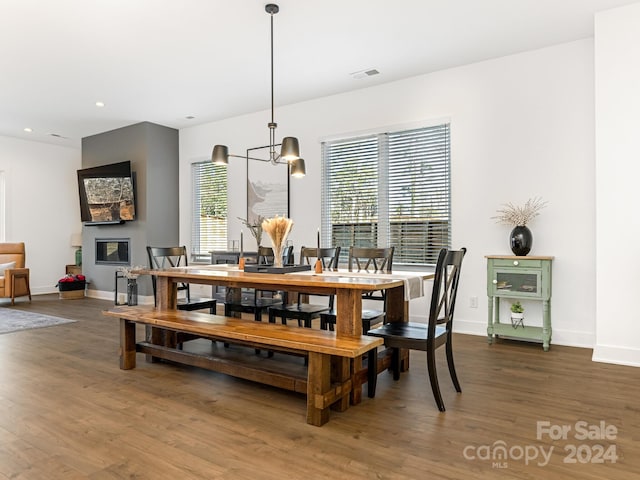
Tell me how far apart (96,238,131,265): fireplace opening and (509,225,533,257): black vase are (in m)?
6.05

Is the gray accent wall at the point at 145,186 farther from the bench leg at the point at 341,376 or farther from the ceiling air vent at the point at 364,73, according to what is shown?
the bench leg at the point at 341,376

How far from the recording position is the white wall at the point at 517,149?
159 inches

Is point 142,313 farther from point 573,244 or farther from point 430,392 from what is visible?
point 573,244

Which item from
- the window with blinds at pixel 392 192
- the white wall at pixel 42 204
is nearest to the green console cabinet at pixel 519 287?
the window with blinds at pixel 392 192

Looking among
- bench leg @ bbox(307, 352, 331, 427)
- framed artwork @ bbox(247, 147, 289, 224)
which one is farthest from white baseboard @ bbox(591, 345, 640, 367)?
framed artwork @ bbox(247, 147, 289, 224)

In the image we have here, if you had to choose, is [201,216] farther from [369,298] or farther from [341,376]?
[341,376]

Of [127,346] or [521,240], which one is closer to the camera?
[127,346]

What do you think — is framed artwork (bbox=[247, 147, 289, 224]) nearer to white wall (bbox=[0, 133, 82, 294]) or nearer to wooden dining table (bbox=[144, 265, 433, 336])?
wooden dining table (bbox=[144, 265, 433, 336])

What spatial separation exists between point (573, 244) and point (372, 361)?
2627 millimetres

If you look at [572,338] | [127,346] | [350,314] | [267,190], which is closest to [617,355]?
[572,338]

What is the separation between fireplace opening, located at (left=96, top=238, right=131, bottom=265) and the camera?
725 centimetres

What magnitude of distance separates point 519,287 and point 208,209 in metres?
5.01

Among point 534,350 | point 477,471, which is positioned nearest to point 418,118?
point 534,350

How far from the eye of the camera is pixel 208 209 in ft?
23.3
